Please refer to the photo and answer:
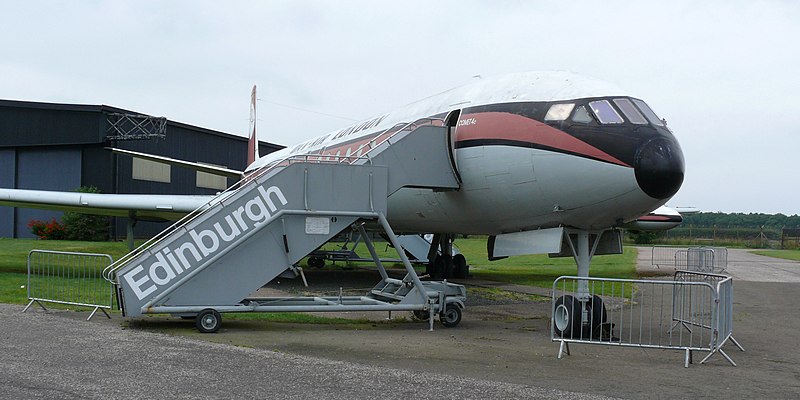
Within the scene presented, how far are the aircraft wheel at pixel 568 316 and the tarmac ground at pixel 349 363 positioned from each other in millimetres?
346

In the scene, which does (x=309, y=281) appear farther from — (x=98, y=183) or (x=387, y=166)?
(x=98, y=183)

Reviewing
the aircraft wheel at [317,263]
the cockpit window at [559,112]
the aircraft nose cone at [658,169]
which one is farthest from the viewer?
→ the aircraft wheel at [317,263]

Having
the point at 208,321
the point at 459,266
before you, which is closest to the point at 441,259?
the point at 459,266

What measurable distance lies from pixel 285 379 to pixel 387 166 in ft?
16.3

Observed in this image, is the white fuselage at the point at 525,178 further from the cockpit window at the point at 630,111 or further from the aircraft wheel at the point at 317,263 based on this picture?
the aircraft wheel at the point at 317,263

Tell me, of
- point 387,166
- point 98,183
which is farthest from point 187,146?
point 387,166

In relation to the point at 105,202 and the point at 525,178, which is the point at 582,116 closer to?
the point at 525,178

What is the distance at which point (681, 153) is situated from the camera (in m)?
10.0

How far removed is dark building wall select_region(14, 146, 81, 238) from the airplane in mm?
33764

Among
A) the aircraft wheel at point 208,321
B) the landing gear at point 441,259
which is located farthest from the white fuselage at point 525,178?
the landing gear at point 441,259

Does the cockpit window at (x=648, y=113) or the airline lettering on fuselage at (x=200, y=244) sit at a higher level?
the cockpit window at (x=648, y=113)

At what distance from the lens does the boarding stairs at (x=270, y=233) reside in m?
10.1

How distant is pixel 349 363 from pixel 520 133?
4689mm

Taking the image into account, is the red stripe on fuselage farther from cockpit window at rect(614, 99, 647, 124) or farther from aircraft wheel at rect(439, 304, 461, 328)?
aircraft wheel at rect(439, 304, 461, 328)
